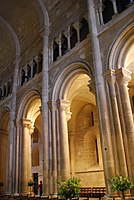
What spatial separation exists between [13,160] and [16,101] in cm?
458

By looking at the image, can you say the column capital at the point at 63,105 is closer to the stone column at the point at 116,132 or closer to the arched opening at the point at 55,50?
the arched opening at the point at 55,50

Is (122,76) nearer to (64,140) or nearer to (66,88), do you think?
(66,88)

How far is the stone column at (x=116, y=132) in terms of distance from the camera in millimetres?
7909

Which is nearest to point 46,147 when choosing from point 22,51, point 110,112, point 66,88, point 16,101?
point 66,88

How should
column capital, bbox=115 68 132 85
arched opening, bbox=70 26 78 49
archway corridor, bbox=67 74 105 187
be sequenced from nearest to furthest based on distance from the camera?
column capital, bbox=115 68 132 85 < arched opening, bbox=70 26 78 49 < archway corridor, bbox=67 74 105 187

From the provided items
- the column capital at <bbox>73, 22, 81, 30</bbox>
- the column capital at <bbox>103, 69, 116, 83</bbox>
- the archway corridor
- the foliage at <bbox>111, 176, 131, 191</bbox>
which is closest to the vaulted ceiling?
the column capital at <bbox>73, 22, 81, 30</bbox>

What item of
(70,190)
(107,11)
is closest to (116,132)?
(70,190)

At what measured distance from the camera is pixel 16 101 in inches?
667

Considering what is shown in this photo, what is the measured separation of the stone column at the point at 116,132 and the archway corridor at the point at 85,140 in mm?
7076

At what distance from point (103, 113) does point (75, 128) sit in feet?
36.7

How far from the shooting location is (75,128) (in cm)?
1984

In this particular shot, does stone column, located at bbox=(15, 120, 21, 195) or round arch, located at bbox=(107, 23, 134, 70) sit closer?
round arch, located at bbox=(107, 23, 134, 70)

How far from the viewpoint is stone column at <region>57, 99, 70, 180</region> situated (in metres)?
10.8

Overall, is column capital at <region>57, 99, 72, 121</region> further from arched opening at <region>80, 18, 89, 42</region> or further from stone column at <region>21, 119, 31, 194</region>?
stone column at <region>21, 119, 31, 194</region>
